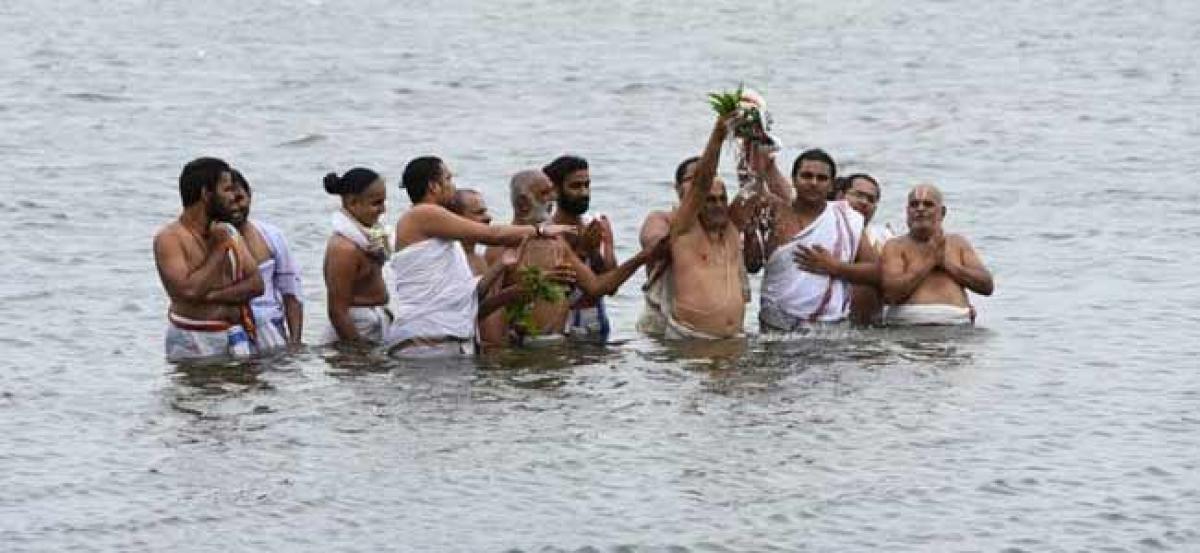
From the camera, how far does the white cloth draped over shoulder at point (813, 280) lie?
13328 mm

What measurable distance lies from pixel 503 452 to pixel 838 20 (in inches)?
814

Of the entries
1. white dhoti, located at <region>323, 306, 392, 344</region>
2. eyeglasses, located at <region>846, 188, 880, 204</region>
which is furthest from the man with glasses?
white dhoti, located at <region>323, 306, 392, 344</region>

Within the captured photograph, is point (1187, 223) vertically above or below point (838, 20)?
below

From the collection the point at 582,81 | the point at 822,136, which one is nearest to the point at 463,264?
the point at 822,136

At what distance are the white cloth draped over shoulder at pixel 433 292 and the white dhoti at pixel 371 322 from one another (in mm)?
242

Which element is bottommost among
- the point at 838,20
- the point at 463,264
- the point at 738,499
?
the point at 738,499

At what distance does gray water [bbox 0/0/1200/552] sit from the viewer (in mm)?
10273

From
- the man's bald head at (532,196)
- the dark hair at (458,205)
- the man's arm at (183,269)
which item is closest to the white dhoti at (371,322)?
the dark hair at (458,205)

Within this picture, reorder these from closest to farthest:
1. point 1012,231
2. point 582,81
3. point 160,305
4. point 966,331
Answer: point 966,331
point 160,305
point 1012,231
point 582,81

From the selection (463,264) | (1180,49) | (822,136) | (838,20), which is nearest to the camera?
(463,264)

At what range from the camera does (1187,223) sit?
1855 cm

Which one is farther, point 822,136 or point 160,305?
point 822,136

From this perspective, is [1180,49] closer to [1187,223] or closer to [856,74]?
[856,74]

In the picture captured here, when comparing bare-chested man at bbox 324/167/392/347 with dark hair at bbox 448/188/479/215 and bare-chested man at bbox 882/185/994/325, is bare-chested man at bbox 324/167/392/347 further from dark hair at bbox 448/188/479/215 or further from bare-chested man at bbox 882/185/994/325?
bare-chested man at bbox 882/185/994/325
